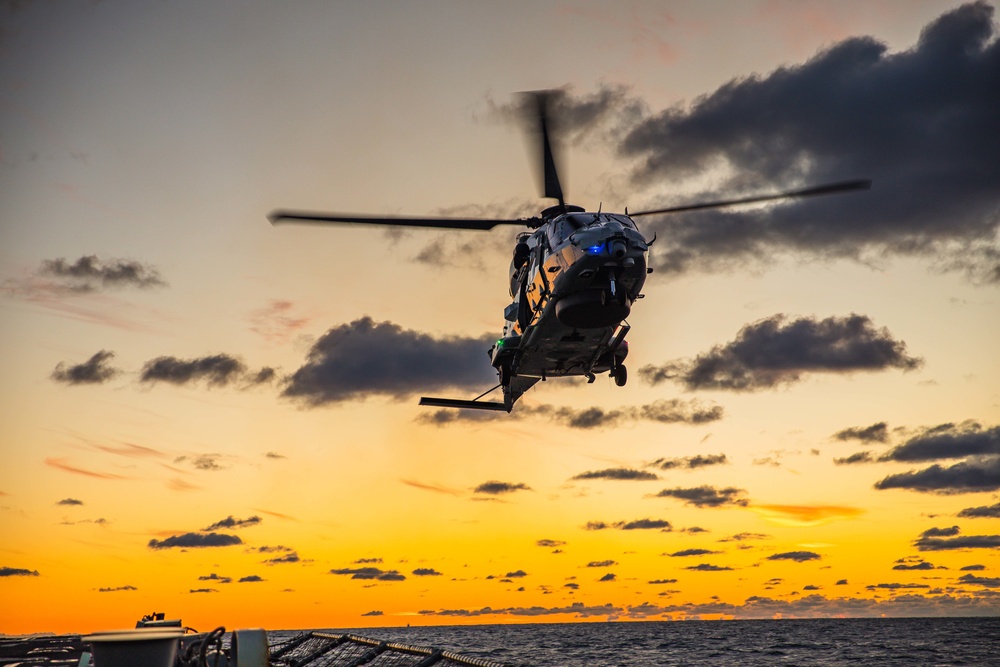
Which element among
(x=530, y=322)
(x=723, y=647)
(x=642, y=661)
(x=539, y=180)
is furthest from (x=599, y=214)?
(x=723, y=647)

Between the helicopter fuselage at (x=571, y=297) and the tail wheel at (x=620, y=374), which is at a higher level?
the helicopter fuselage at (x=571, y=297)

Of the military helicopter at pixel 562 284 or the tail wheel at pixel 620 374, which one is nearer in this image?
the military helicopter at pixel 562 284

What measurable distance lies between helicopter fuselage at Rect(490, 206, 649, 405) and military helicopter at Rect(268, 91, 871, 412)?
0.03 m

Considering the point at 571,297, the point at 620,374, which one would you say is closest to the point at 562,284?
the point at 571,297

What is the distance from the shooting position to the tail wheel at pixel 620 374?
3188 centimetres

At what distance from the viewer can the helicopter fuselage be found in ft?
86.0

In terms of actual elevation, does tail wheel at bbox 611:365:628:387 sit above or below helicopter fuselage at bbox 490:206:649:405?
below

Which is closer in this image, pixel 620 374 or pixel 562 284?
pixel 562 284

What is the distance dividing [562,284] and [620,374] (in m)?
6.33

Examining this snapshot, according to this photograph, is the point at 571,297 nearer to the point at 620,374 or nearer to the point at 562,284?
the point at 562,284

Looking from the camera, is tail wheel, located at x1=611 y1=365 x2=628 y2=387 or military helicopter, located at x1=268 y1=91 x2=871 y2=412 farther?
tail wheel, located at x1=611 y1=365 x2=628 y2=387

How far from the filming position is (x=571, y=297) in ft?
89.8

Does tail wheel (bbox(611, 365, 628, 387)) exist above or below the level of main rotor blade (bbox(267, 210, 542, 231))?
below

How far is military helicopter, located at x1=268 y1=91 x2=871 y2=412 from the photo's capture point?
86.4 feet
